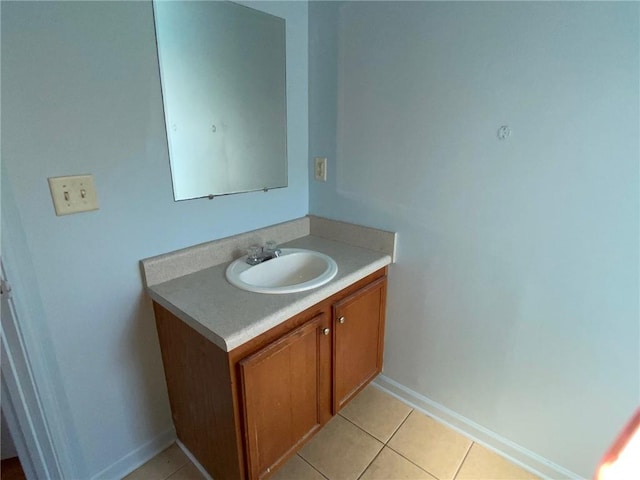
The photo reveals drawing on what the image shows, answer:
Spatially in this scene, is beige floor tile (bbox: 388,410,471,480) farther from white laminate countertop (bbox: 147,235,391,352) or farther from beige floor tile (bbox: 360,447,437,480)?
white laminate countertop (bbox: 147,235,391,352)

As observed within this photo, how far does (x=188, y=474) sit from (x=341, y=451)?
25.1 inches

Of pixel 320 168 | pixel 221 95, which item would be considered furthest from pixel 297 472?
pixel 221 95

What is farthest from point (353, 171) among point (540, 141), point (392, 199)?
point (540, 141)

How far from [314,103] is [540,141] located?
0.98 metres

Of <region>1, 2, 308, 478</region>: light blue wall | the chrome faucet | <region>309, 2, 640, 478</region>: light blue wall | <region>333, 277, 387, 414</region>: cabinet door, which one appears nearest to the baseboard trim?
<region>1, 2, 308, 478</region>: light blue wall

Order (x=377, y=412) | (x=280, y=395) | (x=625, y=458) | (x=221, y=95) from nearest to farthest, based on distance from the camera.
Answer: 1. (x=625, y=458)
2. (x=280, y=395)
3. (x=221, y=95)
4. (x=377, y=412)

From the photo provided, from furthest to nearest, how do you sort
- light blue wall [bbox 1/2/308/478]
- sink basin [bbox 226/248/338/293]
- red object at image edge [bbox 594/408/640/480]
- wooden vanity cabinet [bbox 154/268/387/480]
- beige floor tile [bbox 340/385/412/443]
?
beige floor tile [bbox 340/385/412/443], sink basin [bbox 226/248/338/293], wooden vanity cabinet [bbox 154/268/387/480], light blue wall [bbox 1/2/308/478], red object at image edge [bbox 594/408/640/480]

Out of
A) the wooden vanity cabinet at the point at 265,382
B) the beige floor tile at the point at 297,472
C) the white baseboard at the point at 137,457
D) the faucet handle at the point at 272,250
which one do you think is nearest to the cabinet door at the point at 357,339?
the wooden vanity cabinet at the point at 265,382

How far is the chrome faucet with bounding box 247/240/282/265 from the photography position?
4.51ft

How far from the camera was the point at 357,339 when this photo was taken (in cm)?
143

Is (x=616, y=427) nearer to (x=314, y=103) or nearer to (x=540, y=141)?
Result: (x=540, y=141)

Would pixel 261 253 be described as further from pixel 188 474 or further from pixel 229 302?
pixel 188 474

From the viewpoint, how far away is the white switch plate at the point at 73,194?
3.14ft

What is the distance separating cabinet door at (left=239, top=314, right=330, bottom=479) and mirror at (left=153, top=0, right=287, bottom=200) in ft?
2.24
